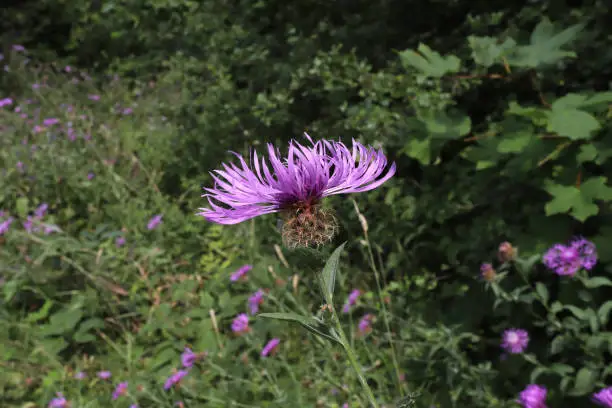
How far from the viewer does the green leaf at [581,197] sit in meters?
1.70

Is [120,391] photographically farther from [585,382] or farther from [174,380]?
[585,382]

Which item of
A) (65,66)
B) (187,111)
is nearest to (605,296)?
(187,111)

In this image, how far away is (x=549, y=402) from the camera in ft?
5.88

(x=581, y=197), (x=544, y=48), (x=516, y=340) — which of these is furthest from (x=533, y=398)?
(x=544, y=48)

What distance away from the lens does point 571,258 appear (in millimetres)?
1684

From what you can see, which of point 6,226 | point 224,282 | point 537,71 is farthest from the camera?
point 6,226

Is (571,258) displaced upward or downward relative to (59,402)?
upward

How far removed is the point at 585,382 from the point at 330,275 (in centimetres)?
120

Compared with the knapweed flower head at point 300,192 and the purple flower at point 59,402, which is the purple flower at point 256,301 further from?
the knapweed flower head at point 300,192

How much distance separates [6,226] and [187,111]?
1.33m

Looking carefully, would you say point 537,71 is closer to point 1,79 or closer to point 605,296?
point 605,296

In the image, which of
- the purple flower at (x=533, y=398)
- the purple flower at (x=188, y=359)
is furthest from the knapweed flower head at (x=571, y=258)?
the purple flower at (x=188, y=359)

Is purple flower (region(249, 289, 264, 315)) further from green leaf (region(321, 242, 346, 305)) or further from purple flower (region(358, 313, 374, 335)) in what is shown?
green leaf (region(321, 242, 346, 305))

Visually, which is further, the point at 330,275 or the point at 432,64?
the point at 432,64
